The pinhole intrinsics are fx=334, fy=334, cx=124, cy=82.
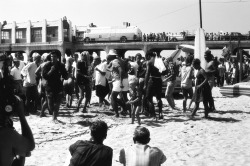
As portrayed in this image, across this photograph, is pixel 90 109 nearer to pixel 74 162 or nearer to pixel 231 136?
pixel 231 136

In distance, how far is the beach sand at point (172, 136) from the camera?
531cm

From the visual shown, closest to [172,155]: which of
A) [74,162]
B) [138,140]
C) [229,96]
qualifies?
[138,140]

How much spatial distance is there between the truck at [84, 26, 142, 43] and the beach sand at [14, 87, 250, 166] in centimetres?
4357

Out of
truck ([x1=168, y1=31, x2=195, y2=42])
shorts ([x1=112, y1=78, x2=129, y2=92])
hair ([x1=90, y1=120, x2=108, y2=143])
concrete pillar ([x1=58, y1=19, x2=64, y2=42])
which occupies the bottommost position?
hair ([x1=90, y1=120, x2=108, y2=143])

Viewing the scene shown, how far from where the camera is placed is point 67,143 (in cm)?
636

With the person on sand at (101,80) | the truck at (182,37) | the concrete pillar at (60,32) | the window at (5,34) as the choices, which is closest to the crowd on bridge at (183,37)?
the truck at (182,37)

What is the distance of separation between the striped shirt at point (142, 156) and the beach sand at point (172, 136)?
189 cm

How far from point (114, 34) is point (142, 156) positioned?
50.8 metres

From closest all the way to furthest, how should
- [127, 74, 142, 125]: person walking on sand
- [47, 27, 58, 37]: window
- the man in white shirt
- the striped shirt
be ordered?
the striped shirt, [127, 74, 142, 125]: person walking on sand, the man in white shirt, [47, 27, 58, 37]: window

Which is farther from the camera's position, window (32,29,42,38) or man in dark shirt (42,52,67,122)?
window (32,29,42,38)

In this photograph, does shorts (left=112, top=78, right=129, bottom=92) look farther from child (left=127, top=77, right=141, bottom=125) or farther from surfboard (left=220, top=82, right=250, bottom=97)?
surfboard (left=220, top=82, right=250, bottom=97)

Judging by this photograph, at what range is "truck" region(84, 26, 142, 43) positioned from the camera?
52.5 metres

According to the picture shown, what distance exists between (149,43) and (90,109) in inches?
1640

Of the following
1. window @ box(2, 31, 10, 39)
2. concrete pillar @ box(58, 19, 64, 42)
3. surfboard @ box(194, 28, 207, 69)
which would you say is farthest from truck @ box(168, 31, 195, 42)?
surfboard @ box(194, 28, 207, 69)
